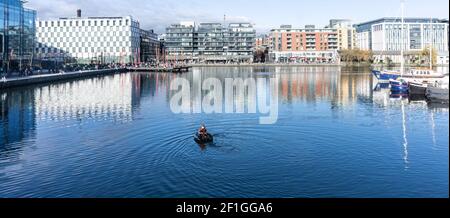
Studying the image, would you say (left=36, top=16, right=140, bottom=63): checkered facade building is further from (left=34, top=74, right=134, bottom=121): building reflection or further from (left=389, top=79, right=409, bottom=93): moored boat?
(left=389, top=79, right=409, bottom=93): moored boat

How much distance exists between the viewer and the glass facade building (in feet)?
256

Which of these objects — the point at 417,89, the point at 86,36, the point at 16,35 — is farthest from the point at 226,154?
the point at 86,36

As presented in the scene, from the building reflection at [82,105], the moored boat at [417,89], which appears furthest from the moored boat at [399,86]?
the building reflection at [82,105]

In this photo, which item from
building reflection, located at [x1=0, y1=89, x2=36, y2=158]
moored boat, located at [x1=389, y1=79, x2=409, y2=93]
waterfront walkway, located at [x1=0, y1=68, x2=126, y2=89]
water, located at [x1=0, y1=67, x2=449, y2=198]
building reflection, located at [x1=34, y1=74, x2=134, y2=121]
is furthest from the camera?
waterfront walkway, located at [x1=0, y1=68, x2=126, y2=89]

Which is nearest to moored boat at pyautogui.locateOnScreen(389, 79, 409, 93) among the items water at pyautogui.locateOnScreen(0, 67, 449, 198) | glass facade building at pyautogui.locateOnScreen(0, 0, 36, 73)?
water at pyautogui.locateOnScreen(0, 67, 449, 198)

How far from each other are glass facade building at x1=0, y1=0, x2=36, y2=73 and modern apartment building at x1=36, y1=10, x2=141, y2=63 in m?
69.8

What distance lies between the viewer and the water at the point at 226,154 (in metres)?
19.2

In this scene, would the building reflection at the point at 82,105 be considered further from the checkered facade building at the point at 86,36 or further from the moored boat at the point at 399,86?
the checkered facade building at the point at 86,36

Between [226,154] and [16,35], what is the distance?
70732 mm

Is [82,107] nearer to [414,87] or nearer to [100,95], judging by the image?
[100,95]

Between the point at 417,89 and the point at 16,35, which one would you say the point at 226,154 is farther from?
the point at 16,35

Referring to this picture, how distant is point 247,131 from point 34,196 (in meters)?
16.1

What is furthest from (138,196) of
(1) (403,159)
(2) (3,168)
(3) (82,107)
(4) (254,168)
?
(3) (82,107)
